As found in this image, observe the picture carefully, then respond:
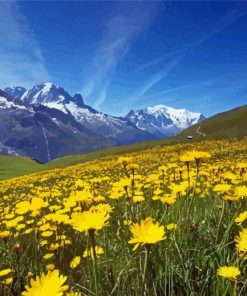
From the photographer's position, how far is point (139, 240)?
243 cm

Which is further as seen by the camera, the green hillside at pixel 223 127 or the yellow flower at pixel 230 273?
the green hillside at pixel 223 127

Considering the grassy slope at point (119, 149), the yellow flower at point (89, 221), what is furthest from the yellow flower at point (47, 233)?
the grassy slope at point (119, 149)

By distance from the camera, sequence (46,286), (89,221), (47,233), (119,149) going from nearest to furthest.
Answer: (46,286) < (89,221) < (47,233) < (119,149)

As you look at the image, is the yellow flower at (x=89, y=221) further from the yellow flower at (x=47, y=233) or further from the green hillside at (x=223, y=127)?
the green hillside at (x=223, y=127)

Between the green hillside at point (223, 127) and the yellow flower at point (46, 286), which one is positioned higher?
the green hillside at point (223, 127)

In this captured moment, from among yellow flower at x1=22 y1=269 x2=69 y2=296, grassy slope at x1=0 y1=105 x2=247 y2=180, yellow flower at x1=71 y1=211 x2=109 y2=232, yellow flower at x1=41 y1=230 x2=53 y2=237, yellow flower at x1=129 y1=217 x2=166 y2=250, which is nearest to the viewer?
yellow flower at x1=22 y1=269 x2=69 y2=296

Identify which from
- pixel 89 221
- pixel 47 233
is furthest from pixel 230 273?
pixel 47 233

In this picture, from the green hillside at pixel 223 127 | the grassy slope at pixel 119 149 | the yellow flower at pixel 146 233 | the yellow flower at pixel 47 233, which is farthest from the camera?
the grassy slope at pixel 119 149

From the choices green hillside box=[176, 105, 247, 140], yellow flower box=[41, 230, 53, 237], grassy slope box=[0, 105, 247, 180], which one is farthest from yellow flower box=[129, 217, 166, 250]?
grassy slope box=[0, 105, 247, 180]

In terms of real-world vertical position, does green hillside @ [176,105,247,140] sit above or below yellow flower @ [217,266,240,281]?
above

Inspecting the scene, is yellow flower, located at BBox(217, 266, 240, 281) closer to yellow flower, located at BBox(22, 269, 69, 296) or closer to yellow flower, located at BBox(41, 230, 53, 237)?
yellow flower, located at BBox(22, 269, 69, 296)

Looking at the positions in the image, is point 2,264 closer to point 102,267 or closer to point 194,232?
point 102,267

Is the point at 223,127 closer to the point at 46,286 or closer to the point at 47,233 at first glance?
the point at 47,233

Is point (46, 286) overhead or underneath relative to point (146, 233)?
underneath
